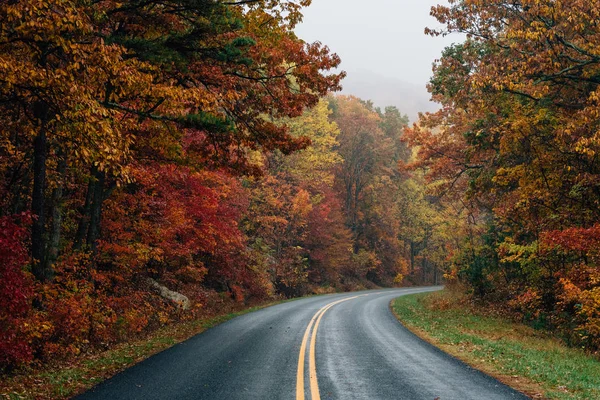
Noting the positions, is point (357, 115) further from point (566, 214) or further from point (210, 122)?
point (210, 122)

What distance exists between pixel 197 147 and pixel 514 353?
10.6 m

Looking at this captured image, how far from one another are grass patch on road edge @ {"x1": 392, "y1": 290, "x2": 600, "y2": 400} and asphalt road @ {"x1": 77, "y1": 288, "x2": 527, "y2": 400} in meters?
0.67

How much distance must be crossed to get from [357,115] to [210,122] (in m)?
39.3

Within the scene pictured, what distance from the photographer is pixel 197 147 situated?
42.4 ft

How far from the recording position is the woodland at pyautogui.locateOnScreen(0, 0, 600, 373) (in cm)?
823

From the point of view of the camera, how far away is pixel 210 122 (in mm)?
9617

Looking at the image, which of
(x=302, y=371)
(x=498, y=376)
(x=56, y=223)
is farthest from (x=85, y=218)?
(x=498, y=376)

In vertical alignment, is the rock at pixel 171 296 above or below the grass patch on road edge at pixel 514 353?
above

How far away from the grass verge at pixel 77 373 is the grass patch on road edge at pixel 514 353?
7867 mm

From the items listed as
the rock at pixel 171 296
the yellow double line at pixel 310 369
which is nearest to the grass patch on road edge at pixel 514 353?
the yellow double line at pixel 310 369

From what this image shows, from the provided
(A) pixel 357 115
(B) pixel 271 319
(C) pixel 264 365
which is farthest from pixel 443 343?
(A) pixel 357 115

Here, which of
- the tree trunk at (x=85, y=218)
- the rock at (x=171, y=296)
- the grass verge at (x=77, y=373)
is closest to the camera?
the grass verge at (x=77, y=373)

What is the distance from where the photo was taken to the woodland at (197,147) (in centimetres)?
823

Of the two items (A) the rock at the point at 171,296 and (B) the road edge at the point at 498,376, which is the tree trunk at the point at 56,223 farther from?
(B) the road edge at the point at 498,376
